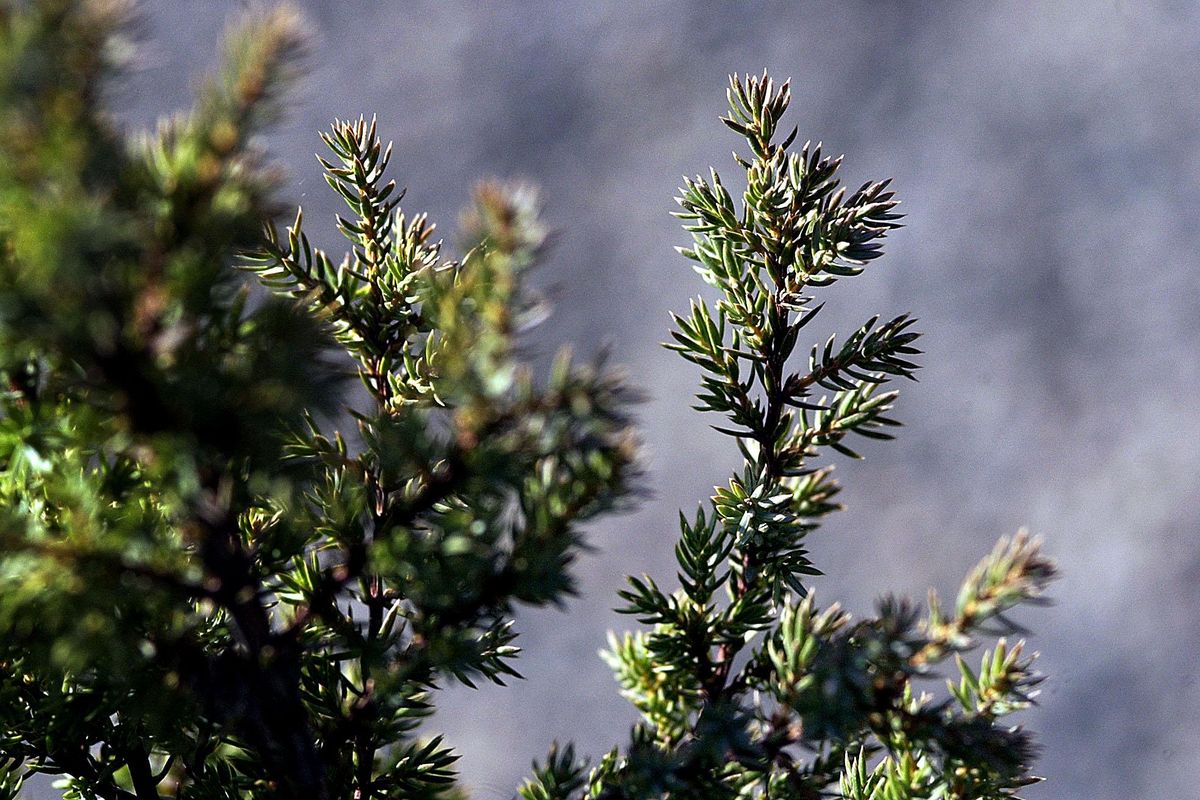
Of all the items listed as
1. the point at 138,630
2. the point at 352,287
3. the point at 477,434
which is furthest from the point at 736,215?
the point at 138,630

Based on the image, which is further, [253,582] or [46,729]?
[46,729]

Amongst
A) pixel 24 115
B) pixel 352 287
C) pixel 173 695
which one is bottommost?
pixel 173 695

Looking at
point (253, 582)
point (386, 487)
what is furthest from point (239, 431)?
point (386, 487)

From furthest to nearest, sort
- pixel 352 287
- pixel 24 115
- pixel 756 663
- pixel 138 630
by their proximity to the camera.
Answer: pixel 352 287 < pixel 756 663 < pixel 138 630 < pixel 24 115

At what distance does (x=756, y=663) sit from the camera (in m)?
0.66

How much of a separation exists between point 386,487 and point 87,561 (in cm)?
22

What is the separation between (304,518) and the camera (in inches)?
25.0

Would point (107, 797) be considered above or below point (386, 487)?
below

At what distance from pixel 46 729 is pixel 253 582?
0.78 ft

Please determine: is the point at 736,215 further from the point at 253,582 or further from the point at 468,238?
the point at 253,582

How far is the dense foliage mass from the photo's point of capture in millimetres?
457

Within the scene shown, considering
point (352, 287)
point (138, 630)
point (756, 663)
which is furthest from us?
point (352, 287)

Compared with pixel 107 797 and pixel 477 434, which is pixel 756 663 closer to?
pixel 477 434

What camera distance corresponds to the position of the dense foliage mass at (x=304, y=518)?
457 millimetres
